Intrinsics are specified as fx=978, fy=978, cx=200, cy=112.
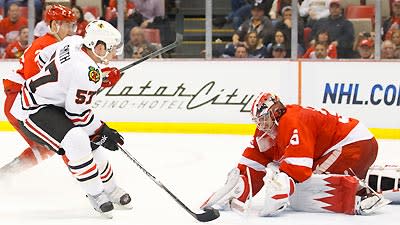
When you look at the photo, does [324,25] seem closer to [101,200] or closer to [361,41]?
[361,41]

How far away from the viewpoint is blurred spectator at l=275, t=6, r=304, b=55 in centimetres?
802

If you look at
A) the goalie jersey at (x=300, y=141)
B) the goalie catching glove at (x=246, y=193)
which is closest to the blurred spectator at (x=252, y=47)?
the goalie jersey at (x=300, y=141)

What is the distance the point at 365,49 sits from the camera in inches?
313

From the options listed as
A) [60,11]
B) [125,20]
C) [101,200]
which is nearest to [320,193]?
[101,200]

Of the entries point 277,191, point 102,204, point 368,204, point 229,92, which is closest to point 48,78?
point 102,204

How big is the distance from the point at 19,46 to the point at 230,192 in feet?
14.4

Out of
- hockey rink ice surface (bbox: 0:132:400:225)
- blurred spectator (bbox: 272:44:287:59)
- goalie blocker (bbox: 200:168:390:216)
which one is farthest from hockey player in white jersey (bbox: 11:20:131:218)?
blurred spectator (bbox: 272:44:287:59)

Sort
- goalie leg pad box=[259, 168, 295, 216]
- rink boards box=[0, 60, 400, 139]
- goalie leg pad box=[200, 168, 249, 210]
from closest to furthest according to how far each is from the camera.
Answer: goalie leg pad box=[259, 168, 295, 216] → goalie leg pad box=[200, 168, 249, 210] → rink boards box=[0, 60, 400, 139]

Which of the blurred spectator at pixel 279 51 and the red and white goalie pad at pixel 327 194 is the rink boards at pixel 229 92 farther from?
the red and white goalie pad at pixel 327 194

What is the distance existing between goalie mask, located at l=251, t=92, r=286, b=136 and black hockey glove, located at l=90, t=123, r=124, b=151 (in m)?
0.63

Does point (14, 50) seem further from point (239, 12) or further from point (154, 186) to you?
point (154, 186)

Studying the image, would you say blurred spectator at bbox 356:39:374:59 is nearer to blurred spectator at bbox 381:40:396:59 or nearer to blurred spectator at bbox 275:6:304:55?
blurred spectator at bbox 381:40:396:59

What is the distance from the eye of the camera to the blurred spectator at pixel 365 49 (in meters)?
7.91

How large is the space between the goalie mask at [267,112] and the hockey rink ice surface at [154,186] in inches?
16.3
